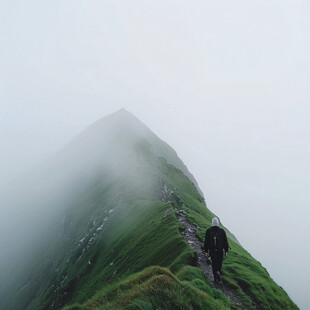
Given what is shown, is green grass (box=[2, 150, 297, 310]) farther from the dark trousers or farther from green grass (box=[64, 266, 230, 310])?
the dark trousers

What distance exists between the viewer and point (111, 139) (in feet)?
488

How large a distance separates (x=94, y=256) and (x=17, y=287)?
159 ft

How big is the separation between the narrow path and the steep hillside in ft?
0.49

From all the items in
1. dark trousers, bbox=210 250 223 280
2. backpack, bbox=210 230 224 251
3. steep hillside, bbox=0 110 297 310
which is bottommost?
steep hillside, bbox=0 110 297 310

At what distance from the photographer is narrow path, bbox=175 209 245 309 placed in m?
19.8

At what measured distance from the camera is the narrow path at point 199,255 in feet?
65.0

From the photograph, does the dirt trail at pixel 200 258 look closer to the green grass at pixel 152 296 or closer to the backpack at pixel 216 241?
the backpack at pixel 216 241

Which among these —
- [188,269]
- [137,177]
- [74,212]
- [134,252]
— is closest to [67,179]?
[74,212]

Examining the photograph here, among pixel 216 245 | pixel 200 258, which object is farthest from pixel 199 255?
pixel 216 245

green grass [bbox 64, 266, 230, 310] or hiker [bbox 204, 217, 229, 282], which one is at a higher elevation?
hiker [bbox 204, 217, 229, 282]

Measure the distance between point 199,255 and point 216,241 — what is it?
19.6 ft

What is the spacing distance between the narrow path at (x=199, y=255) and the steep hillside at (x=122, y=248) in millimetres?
150

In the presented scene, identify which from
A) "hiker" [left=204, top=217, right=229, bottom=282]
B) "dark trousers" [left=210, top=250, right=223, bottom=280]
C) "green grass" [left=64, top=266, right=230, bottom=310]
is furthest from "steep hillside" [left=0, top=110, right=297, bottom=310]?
"hiker" [left=204, top=217, right=229, bottom=282]

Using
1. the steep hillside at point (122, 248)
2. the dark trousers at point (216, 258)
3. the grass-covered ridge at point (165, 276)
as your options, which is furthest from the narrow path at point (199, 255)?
the dark trousers at point (216, 258)
